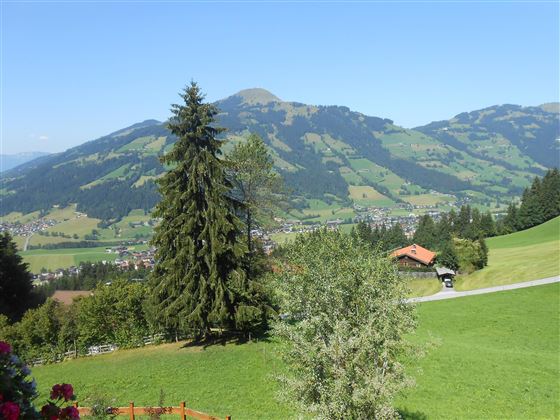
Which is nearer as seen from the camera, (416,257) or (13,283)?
(13,283)

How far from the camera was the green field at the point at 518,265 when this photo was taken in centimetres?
5775

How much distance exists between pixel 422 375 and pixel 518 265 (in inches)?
1879

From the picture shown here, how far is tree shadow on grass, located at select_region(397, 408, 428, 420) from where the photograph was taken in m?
18.3

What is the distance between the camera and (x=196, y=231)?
2980 centimetres

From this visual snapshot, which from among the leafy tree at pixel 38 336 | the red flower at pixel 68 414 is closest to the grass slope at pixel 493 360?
the red flower at pixel 68 414

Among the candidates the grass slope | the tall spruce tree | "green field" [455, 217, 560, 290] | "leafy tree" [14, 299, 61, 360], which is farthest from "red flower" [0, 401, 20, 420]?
"green field" [455, 217, 560, 290]

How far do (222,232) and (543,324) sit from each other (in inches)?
1145

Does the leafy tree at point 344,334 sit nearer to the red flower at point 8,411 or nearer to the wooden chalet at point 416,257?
the red flower at point 8,411

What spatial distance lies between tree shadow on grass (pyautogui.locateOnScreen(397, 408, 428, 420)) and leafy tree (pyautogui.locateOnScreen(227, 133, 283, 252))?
18.5 meters

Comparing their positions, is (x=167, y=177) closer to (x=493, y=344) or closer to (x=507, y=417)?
(x=507, y=417)

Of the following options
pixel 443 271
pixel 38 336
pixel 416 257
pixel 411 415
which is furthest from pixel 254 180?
pixel 416 257

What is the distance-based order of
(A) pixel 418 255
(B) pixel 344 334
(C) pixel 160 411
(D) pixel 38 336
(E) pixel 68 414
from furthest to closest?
(A) pixel 418 255 → (D) pixel 38 336 → (C) pixel 160 411 → (B) pixel 344 334 → (E) pixel 68 414

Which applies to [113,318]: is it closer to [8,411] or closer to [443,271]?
[8,411]

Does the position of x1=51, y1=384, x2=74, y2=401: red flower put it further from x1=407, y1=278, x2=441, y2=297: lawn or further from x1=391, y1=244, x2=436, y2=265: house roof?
x1=391, y1=244, x2=436, y2=265: house roof
